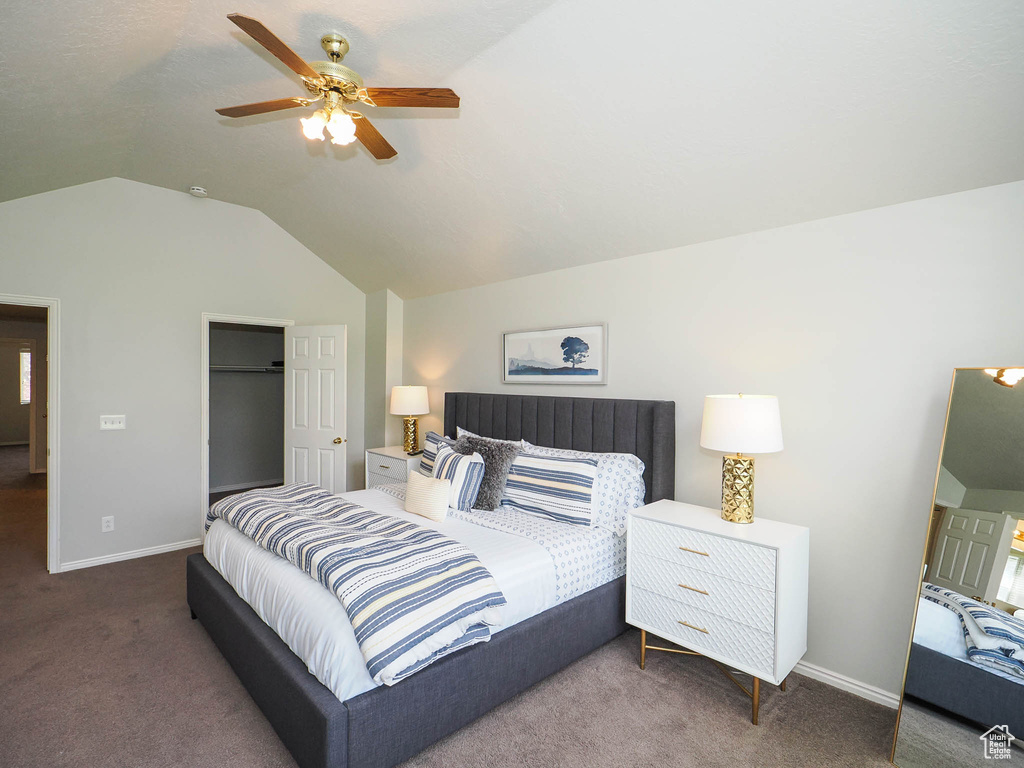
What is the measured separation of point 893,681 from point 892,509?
0.79m

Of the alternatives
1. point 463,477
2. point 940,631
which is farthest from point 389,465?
point 940,631

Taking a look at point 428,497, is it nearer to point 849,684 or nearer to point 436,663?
point 436,663

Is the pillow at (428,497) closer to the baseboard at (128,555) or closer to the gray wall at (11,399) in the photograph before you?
the baseboard at (128,555)

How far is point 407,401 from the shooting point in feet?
15.4

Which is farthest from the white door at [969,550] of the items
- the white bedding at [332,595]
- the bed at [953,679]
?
the white bedding at [332,595]

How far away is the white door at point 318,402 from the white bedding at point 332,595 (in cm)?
172

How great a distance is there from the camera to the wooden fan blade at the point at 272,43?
1.55m

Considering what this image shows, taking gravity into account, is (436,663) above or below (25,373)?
below

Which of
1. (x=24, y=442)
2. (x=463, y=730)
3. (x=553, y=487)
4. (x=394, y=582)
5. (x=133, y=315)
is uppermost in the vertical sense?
(x=133, y=315)

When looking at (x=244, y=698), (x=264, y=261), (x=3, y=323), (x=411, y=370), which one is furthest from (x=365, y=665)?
(x=3, y=323)

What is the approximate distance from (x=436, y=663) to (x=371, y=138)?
7.37ft

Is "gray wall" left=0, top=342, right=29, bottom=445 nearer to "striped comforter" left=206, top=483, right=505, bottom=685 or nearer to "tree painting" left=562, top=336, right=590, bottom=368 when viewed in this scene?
"striped comforter" left=206, top=483, right=505, bottom=685

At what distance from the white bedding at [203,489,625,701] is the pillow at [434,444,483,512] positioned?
173 mm

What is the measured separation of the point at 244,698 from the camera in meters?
2.33
